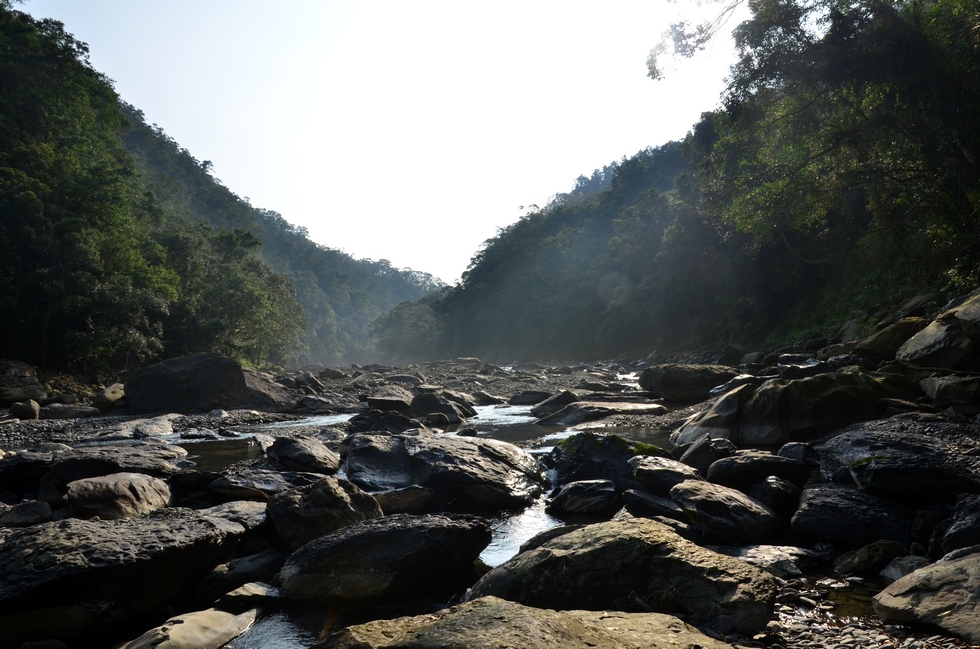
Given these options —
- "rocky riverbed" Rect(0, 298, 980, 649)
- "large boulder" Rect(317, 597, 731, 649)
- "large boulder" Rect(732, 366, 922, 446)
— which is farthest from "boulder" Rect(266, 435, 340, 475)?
"large boulder" Rect(732, 366, 922, 446)

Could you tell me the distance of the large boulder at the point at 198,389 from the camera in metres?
17.9

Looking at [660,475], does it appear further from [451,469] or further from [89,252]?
[89,252]

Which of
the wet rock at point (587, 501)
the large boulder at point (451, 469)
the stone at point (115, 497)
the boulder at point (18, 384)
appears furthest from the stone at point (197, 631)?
the boulder at point (18, 384)

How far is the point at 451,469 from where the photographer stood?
6.90 meters

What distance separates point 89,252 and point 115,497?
73.5ft

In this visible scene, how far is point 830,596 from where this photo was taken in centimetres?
384

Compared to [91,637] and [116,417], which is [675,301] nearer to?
[116,417]

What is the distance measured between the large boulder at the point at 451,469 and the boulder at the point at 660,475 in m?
1.46

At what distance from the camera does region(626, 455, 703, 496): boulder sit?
596cm

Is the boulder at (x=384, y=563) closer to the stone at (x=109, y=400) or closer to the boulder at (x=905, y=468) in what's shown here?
the boulder at (x=905, y=468)

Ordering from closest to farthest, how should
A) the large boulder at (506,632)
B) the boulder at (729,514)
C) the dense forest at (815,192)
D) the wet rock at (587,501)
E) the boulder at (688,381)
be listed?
the large boulder at (506,632)
the boulder at (729,514)
the wet rock at (587,501)
the dense forest at (815,192)
the boulder at (688,381)

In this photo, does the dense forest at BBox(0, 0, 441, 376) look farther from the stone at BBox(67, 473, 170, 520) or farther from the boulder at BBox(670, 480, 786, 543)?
the boulder at BBox(670, 480, 786, 543)

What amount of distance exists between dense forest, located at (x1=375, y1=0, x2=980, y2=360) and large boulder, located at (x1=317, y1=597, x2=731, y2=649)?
485 inches

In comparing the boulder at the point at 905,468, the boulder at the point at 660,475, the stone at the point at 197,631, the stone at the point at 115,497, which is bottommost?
the boulder at the point at 905,468
